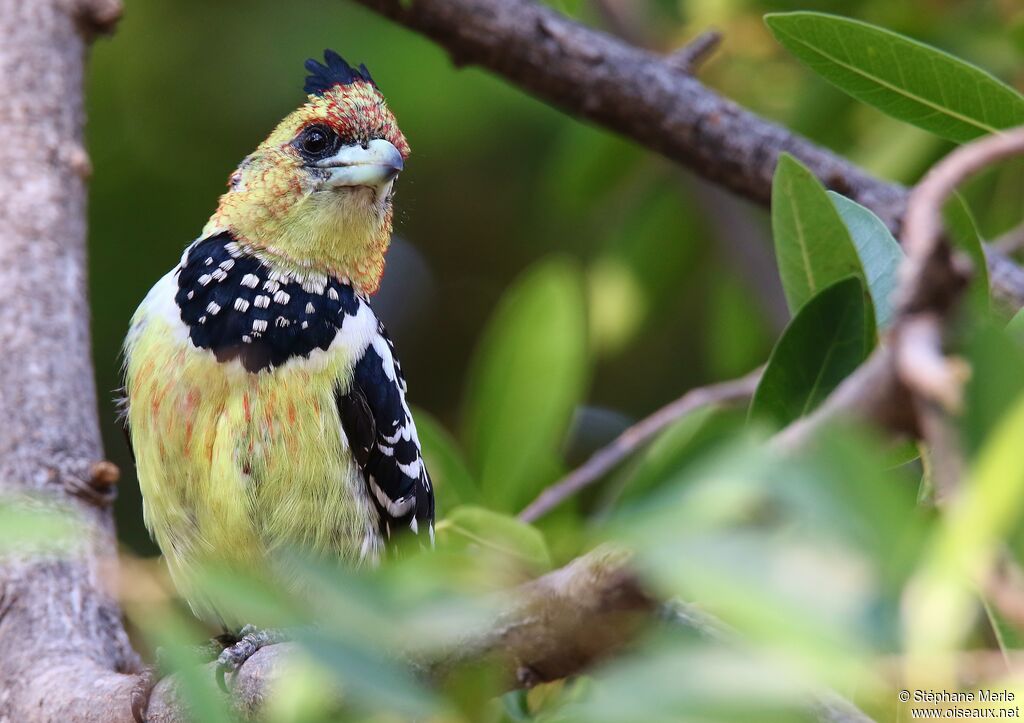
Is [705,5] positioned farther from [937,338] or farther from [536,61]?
[937,338]

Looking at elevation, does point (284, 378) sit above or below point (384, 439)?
above

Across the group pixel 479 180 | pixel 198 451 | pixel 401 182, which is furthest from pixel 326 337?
pixel 479 180

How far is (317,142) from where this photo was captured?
2.94 meters

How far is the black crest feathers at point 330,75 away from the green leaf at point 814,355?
5.83ft

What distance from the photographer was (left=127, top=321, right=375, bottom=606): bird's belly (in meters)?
2.44

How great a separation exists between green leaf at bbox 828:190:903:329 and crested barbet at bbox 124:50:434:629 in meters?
1.19

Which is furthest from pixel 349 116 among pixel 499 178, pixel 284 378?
pixel 499 178

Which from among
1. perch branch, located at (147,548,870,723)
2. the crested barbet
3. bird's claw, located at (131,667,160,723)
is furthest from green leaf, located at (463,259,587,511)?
perch branch, located at (147,548,870,723)

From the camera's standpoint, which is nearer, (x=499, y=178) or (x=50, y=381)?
(x=50, y=381)

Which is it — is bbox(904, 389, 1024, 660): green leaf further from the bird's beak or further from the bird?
the bird's beak

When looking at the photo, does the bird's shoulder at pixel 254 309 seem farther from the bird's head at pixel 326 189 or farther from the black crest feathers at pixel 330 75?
the black crest feathers at pixel 330 75

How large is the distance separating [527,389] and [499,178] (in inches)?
96.8

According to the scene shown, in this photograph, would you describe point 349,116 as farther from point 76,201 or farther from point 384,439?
point 384,439

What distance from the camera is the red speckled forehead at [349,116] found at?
9.68 ft
